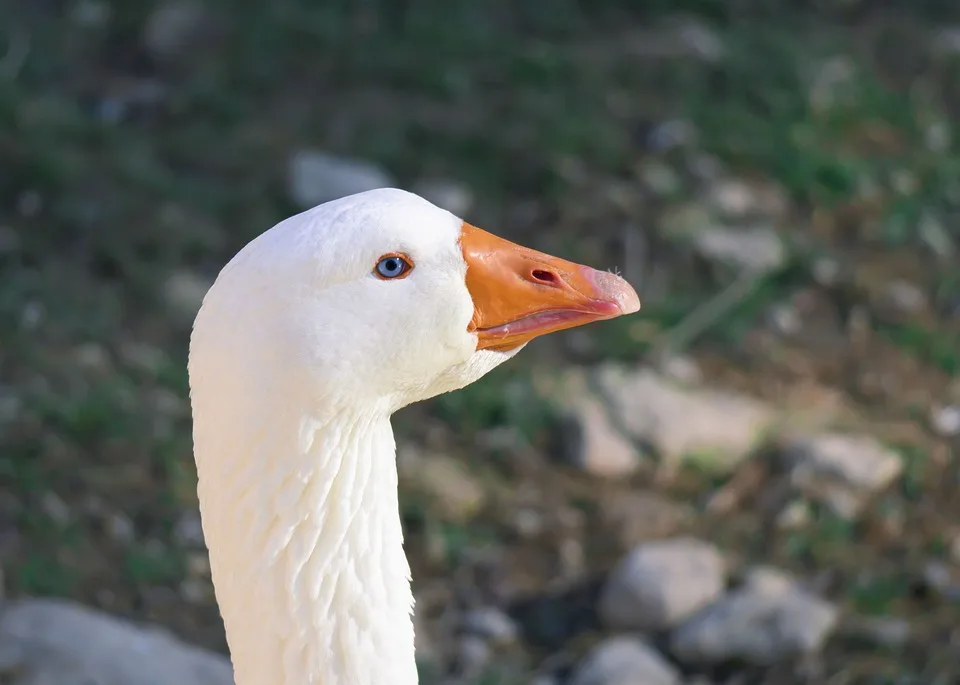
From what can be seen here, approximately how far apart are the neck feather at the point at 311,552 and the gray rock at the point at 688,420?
3.11m

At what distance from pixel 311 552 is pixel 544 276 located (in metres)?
0.70

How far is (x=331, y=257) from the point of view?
8.06 ft

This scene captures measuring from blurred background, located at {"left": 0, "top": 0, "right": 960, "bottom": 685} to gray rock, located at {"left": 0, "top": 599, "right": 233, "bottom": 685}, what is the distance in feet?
0.04

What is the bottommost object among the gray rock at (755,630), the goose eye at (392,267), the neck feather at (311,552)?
the gray rock at (755,630)

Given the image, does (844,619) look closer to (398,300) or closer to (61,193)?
(398,300)

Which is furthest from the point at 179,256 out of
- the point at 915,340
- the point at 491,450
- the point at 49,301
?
the point at 915,340

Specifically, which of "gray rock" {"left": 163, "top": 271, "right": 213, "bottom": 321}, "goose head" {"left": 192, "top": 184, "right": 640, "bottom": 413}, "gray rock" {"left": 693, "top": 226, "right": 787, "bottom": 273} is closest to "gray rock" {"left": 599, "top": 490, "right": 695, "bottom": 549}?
"gray rock" {"left": 693, "top": 226, "right": 787, "bottom": 273}

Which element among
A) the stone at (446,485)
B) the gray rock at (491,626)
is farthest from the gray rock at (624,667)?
the stone at (446,485)

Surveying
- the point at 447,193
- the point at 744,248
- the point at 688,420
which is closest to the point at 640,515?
the point at 688,420

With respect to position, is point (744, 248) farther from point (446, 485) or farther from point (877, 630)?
point (877, 630)

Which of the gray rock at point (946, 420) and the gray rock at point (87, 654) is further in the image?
the gray rock at point (946, 420)

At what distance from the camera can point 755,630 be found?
472cm

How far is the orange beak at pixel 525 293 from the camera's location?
2691 millimetres

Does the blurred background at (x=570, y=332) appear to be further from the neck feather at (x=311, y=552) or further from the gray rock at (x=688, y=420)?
the neck feather at (x=311, y=552)
